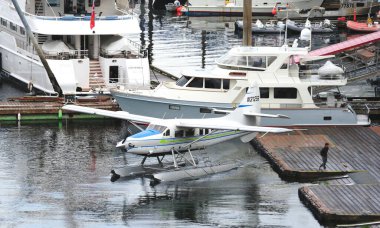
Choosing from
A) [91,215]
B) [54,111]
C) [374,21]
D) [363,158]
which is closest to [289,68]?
[363,158]

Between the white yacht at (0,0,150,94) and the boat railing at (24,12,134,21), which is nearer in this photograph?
the white yacht at (0,0,150,94)

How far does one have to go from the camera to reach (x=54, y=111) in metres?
59.2

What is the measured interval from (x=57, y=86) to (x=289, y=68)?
14005mm

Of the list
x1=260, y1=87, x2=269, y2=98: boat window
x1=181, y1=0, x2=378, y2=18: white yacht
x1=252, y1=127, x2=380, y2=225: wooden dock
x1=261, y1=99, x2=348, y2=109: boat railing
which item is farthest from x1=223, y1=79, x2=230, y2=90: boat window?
x1=181, y1=0, x2=378, y2=18: white yacht

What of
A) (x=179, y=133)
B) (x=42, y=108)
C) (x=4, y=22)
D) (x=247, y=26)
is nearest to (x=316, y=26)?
(x=247, y=26)

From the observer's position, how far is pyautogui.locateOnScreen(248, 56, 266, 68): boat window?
56.6 meters

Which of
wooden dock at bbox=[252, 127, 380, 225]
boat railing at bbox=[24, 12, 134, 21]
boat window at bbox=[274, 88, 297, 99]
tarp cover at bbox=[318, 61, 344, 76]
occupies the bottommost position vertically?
wooden dock at bbox=[252, 127, 380, 225]

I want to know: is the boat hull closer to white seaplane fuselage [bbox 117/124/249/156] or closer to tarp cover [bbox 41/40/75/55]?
white seaplane fuselage [bbox 117/124/249/156]

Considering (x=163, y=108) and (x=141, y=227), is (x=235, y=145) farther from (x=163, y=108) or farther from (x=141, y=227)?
(x=141, y=227)

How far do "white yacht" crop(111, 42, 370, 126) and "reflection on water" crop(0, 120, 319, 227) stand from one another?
2.84m

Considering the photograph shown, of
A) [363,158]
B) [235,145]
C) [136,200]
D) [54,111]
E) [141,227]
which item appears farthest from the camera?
[54,111]

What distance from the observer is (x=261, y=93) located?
56062mm

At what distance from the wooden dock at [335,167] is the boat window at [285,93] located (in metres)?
2.17

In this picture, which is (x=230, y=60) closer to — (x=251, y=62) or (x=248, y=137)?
(x=251, y=62)
